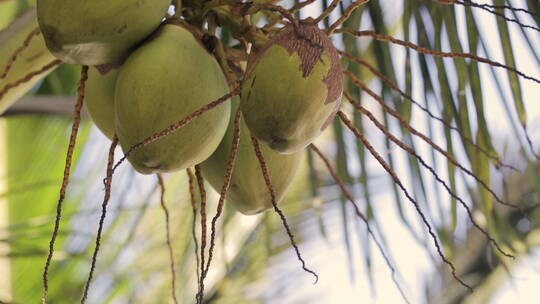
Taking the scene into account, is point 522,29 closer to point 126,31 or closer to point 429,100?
point 429,100

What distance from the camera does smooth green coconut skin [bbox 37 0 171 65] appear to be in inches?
30.9

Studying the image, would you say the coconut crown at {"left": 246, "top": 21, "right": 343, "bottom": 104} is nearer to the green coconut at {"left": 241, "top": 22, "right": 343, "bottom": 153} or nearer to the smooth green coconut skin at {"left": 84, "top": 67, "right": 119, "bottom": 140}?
the green coconut at {"left": 241, "top": 22, "right": 343, "bottom": 153}

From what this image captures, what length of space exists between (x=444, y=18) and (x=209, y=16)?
18.8 inches

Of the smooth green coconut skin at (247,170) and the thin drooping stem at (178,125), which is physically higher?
the thin drooping stem at (178,125)

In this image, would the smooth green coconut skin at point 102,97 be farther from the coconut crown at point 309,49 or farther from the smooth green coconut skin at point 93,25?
the coconut crown at point 309,49

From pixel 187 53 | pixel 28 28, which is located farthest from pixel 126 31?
pixel 28 28

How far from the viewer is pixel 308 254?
329 cm

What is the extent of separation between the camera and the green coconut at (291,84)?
76 centimetres

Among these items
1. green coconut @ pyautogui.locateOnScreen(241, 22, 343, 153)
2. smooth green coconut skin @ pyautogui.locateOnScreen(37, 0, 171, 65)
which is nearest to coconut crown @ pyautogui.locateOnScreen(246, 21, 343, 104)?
green coconut @ pyautogui.locateOnScreen(241, 22, 343, 153)

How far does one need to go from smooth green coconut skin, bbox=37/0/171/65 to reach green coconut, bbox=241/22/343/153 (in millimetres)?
126

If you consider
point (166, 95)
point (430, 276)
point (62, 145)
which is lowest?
point (430, 276)

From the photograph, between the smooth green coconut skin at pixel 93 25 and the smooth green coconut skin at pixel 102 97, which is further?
the smooth green coconut skin at pixel 102 97

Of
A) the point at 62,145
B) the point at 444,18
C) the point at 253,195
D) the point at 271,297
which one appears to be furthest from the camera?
the point at 271,297

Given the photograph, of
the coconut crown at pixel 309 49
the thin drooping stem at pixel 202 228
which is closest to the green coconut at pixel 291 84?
the coconut crown at pixel 309 49
